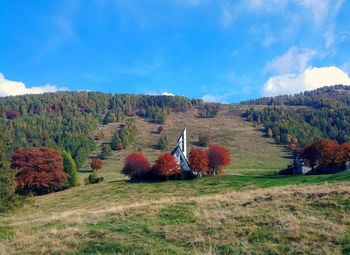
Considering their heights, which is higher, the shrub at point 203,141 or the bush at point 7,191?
the shrub at point 203,141

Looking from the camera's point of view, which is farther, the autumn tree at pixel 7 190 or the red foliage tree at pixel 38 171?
the red foliage tree at pixel 38 171

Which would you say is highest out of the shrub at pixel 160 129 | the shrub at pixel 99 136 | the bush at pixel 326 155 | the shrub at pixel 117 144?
the shrub at pixel 160 129

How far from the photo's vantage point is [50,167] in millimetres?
68812

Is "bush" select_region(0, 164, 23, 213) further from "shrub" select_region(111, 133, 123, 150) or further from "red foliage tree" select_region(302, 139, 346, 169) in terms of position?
"shrub" select_region(111, 133, 123, 150)

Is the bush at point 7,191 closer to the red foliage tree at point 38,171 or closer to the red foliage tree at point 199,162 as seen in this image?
the red foliage tree at point 38,171

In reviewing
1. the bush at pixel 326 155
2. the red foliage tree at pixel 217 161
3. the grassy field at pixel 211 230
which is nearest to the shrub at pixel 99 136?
the red foliage tree at pixel 217 161

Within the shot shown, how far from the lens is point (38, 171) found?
2682 inches

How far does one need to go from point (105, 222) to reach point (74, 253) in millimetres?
4500

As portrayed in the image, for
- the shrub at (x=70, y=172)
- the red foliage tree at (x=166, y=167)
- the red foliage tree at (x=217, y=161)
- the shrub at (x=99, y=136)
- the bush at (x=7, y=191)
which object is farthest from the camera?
the shrub at (x=99, y=136)

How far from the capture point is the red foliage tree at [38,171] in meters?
65.9

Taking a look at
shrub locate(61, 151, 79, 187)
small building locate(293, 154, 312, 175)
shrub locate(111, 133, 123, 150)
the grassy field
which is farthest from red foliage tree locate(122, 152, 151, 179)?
shrub locate(111, 133, 123, 150)

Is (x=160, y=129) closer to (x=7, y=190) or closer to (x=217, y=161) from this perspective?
(x=217, y=161)

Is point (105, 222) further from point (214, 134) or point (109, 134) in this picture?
point (109, 134)

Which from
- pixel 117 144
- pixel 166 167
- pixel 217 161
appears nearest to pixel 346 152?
pixel 217 161
